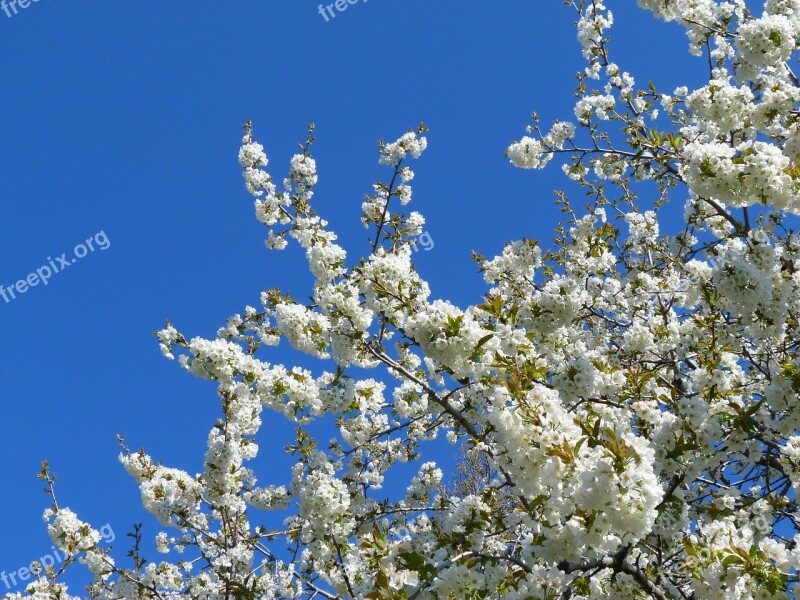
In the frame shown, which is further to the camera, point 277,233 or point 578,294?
point 277,233

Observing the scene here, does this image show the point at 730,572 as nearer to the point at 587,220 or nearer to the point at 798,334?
the point at 798,334

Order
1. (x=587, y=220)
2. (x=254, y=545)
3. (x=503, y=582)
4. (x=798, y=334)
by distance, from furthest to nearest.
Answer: (x=587, y=220)
(x=254, y=545)
(x=798, y=334)
(x=503, y=582)

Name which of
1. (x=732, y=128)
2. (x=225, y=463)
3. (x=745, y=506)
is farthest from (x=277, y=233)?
(x=745, y=506)

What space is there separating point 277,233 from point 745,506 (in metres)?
5.51

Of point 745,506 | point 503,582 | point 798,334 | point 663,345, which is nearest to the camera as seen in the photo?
point 503,582

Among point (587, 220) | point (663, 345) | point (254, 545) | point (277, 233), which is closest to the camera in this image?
point (663, 345)

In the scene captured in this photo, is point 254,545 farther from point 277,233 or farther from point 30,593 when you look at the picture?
point 277,233

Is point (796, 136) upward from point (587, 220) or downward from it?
downward

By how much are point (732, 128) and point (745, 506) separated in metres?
3.39

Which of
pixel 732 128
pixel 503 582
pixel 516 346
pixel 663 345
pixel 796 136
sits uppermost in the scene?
pixel 732 128

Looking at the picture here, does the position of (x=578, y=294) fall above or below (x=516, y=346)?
above

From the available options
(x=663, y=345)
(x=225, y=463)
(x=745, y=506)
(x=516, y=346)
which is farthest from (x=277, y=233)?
A: (x=745, y=506)

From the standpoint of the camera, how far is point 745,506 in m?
3.80

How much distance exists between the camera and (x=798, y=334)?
5098mm
